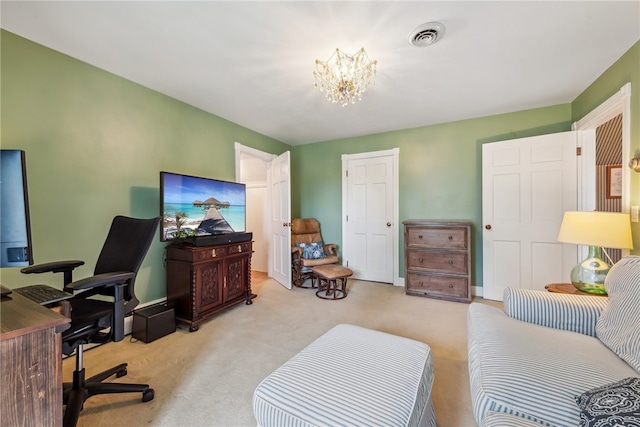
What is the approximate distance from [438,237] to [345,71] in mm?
2359

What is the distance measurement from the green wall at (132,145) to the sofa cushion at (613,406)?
1.90 meters

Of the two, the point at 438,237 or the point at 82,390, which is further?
the point at 438,237

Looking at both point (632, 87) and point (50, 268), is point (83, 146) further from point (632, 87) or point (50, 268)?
point (632, 87)

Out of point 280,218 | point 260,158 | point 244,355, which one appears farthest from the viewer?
point 260,158

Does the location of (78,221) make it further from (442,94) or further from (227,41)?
(442,94)

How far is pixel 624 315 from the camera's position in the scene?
47.3 inches

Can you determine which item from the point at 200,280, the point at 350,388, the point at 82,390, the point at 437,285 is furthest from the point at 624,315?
the point at 200,280

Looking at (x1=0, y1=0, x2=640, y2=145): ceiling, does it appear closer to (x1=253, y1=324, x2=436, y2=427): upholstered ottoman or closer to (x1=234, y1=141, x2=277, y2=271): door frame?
(x1=234, y1=141, x2=277, y2=271): door frame

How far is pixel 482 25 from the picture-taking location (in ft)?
5.60

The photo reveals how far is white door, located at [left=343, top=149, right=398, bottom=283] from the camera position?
394cm

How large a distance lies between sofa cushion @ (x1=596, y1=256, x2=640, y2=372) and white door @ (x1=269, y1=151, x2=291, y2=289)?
3.02 meters

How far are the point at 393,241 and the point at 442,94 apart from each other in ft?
6.97

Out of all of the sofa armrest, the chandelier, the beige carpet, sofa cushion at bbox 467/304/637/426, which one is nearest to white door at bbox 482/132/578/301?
the beige carpet

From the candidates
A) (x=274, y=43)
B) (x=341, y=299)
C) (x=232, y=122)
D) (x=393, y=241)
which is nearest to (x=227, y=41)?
(x=274, y=43)
